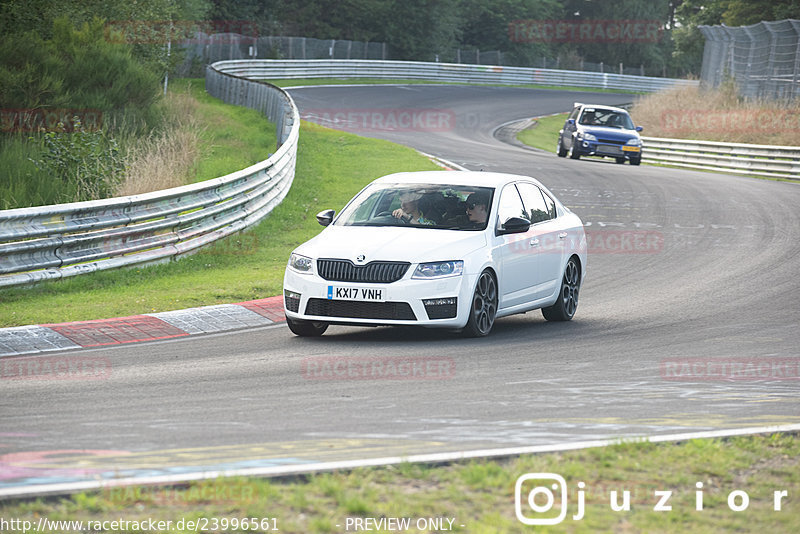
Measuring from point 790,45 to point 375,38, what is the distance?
49.9 meters

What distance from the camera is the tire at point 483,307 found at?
1072 centimetres

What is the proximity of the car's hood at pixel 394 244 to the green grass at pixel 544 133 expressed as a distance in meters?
32.7

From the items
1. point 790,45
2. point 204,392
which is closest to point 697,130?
point 790,45

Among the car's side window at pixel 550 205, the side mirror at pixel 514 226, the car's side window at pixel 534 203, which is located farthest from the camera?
the car's side window at pixel 550 205

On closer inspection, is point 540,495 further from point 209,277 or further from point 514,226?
point 209,277

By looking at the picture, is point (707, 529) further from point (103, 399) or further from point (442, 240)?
point (442, 240)

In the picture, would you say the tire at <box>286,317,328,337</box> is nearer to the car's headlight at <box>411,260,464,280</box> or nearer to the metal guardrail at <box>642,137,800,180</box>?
Result: the car's headlight at <box>411,260,464,280</box>

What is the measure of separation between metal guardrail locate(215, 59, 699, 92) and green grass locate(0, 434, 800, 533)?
53980mm

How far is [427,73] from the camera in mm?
69938

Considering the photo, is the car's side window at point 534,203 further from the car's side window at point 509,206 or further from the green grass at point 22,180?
the green grass at point 22,180

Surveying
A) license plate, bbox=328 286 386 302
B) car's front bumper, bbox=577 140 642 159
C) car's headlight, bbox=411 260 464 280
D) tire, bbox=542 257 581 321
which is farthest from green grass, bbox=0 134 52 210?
car's front bumper, bbox=577 140 642 159

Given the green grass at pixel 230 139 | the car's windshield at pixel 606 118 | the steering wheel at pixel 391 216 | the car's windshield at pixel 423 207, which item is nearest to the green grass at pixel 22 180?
the green grass at pixel 230 139

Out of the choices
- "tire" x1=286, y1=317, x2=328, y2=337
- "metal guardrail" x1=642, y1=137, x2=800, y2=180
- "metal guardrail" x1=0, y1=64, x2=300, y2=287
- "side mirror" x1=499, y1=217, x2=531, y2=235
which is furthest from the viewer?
"metal guardrail" x1=642, y1=137, x2=800, y2=180

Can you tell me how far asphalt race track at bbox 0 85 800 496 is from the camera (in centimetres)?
609
